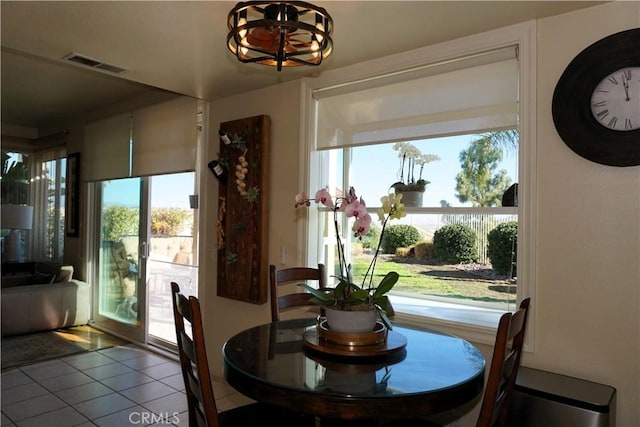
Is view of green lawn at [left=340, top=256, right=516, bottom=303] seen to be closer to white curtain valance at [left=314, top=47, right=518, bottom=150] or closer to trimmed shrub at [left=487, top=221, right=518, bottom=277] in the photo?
trimmed shrub at [left=487, top=221, right=518, bottom=277]

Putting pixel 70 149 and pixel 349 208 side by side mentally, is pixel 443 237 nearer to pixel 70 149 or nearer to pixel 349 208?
pixel 349 208

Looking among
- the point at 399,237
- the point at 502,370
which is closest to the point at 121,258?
the point at 399,237

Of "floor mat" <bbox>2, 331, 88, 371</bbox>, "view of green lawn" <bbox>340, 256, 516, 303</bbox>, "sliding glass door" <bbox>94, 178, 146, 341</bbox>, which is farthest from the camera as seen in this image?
"sliding glass door" <bbox>94, 178, 146, 341</bbox>

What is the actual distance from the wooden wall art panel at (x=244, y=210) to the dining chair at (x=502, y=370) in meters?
1.81

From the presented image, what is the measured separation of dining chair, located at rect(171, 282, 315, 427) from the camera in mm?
1356

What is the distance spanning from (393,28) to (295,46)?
726 millimetres

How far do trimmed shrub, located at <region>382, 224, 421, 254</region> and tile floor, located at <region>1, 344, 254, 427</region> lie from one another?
158 centimetres

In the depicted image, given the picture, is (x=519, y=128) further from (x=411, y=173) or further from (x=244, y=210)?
(x=244, y=210)

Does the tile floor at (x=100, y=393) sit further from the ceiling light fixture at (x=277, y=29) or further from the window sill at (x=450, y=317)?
the ceiling light fixture at (x=277, y=29)

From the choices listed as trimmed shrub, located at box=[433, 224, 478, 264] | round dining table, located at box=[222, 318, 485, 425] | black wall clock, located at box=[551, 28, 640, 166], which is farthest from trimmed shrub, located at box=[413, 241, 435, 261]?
black wall clock, located at box=[551, 28, 640, 166]

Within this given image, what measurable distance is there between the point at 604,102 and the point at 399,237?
4.46 ft

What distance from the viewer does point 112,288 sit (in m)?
4.98

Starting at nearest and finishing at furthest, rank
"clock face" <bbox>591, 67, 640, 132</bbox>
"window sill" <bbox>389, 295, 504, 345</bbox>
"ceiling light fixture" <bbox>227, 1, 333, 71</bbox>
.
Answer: "ceiling light fixture" <bbox>227, 1, 333, 71</bbox> → "clock face" <bbox>591, 67, 640, 132</bbox> → "window sill" <bbox>389, 295, 504, 345</bbox>

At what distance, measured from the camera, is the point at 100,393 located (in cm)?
321
